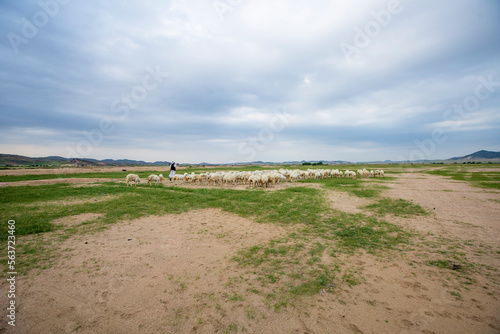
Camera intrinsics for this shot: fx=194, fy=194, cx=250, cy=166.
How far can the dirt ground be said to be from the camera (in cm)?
362

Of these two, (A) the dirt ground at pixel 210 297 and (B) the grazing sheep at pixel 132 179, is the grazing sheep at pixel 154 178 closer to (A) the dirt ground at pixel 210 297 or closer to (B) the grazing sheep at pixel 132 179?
(B) the grazing sheep at pixel 132 179

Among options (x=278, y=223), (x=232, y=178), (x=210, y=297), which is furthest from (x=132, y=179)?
(x=210, y=297)

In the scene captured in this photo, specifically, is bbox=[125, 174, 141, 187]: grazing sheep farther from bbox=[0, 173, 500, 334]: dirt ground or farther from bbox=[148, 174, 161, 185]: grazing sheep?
bbox=[0, 173, 500, 334]: dirt ground

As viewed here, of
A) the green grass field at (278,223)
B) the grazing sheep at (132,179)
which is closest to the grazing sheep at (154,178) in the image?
the grazing sheep at (132,179)

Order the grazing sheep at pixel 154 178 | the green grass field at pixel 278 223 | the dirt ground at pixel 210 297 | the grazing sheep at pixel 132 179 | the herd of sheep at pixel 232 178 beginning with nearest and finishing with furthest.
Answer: the dirt ground at pixel 210 297, the green grass field at pixel 278 223, the grazing sheep at pixel 132 179, the herd of sheep at pixel 232 178, the grazing sheep at pixel 154 178

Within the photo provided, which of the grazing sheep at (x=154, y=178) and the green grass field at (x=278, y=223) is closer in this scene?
the green grass field at (x=278, y=223)

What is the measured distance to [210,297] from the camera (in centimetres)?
441

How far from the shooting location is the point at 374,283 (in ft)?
15.7

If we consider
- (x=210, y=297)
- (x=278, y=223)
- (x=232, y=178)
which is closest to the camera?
(x=210, y=297)

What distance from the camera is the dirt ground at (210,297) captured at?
3.62 metres

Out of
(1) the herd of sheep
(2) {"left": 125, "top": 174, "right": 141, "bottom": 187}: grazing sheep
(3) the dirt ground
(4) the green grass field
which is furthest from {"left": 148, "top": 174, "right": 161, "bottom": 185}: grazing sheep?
(3) the dirt ground

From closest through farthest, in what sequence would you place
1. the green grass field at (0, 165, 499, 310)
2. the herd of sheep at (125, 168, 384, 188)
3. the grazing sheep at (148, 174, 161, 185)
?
the green grass field at (0, 165, 499, 310) < the herd of sheep at (125, 168, 384, 188) < the grazing sheep at (148, 174, 161, 185)

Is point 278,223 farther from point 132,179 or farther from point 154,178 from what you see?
point 154,178

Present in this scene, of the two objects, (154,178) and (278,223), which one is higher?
(154,178)
